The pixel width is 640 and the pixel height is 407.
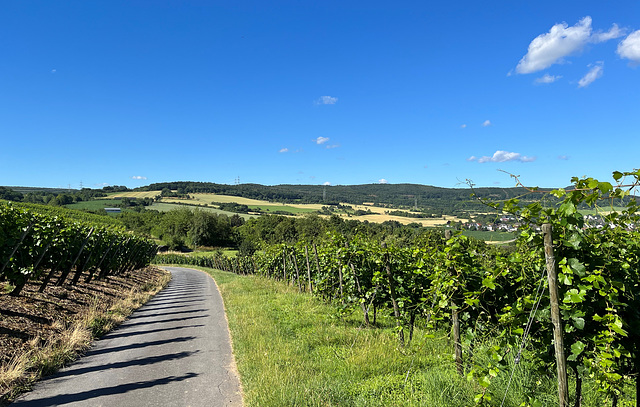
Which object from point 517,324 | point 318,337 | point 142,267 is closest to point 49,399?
point 318,337

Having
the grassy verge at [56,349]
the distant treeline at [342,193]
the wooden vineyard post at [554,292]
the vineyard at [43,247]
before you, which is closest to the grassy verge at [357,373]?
the wooden vineyard post at [554,292]

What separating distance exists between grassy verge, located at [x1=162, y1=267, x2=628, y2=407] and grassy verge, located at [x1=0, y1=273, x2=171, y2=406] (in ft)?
9.43

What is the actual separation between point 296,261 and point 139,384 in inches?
418

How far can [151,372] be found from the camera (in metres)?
5.45

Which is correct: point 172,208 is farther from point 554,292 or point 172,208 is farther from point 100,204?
point 554,292

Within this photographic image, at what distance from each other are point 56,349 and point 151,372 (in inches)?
83.2

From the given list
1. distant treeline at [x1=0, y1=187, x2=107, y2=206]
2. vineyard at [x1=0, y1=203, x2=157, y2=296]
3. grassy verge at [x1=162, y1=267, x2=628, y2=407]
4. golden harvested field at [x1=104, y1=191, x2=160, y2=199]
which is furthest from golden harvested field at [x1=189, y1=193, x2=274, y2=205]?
grassy verge at [x1=162, y1=267, x2=628, y2=407]

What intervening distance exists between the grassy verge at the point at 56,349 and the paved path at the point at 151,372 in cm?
17

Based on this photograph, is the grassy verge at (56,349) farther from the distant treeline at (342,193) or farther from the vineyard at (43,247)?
the distant treeline at (342,193)

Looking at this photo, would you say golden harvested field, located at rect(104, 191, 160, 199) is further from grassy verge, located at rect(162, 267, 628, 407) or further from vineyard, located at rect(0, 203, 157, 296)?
grassy verge, located at rect(162, 267, 628, 407)

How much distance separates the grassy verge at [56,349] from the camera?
467cm

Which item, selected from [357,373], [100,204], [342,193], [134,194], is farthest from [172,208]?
[357,373]

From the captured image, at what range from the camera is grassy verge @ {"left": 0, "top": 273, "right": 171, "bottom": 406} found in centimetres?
467

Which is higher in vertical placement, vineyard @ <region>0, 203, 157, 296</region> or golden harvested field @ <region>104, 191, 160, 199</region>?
golden harvested field @ <region>104, 191, 160, 199</region>
